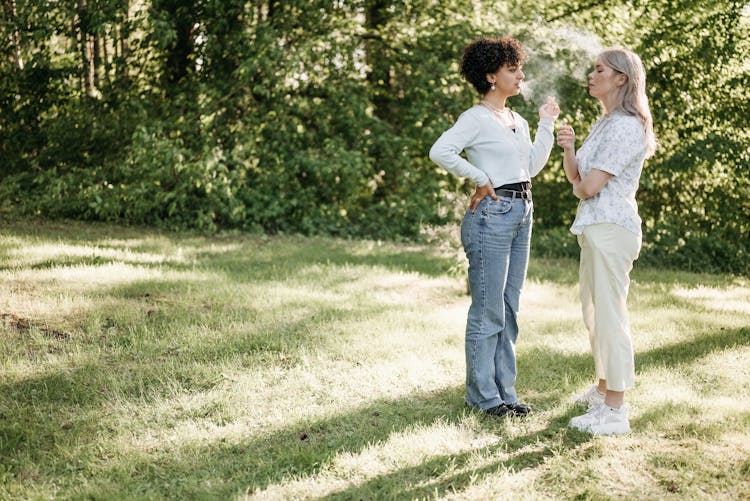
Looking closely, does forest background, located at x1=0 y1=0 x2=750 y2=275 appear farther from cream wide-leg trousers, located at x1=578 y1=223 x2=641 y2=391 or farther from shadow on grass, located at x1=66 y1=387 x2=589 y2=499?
shadow on grass, located at x1=66 y1=387 x2=589 y2=499

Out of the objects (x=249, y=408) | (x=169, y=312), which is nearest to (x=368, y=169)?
(x=169, y=312)

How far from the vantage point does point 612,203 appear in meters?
3.82

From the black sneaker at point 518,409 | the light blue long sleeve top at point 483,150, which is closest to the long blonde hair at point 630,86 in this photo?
the light blue long sleeve top at point 483,150

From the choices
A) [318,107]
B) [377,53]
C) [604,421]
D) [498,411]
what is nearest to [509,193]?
[498,411]

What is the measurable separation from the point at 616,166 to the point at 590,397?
1.44 metres

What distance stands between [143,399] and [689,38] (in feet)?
27.8

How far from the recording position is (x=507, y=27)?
369 inches

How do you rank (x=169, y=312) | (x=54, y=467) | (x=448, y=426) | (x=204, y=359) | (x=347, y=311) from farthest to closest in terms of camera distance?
(x=347, y=311)
(x=169, y=312)
(x=204, y=359)
(x=448, y=426)
(x=54, y=467)

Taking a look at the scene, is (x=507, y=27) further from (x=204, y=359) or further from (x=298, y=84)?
(x=204, y=359)

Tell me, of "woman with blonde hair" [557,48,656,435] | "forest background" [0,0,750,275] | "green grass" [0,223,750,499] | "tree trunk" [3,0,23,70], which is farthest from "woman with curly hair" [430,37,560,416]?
"tree trunk" [3,0,23,70]

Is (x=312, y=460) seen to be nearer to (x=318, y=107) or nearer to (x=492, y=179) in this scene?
(x=492, y=179)

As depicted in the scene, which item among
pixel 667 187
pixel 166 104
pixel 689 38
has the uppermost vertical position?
pixel 689 38

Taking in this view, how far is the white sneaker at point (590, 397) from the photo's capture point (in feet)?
14.0

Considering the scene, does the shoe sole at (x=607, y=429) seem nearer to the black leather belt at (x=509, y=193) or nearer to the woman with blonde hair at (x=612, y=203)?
the woman with blonde hair at (x=612, y=203)
